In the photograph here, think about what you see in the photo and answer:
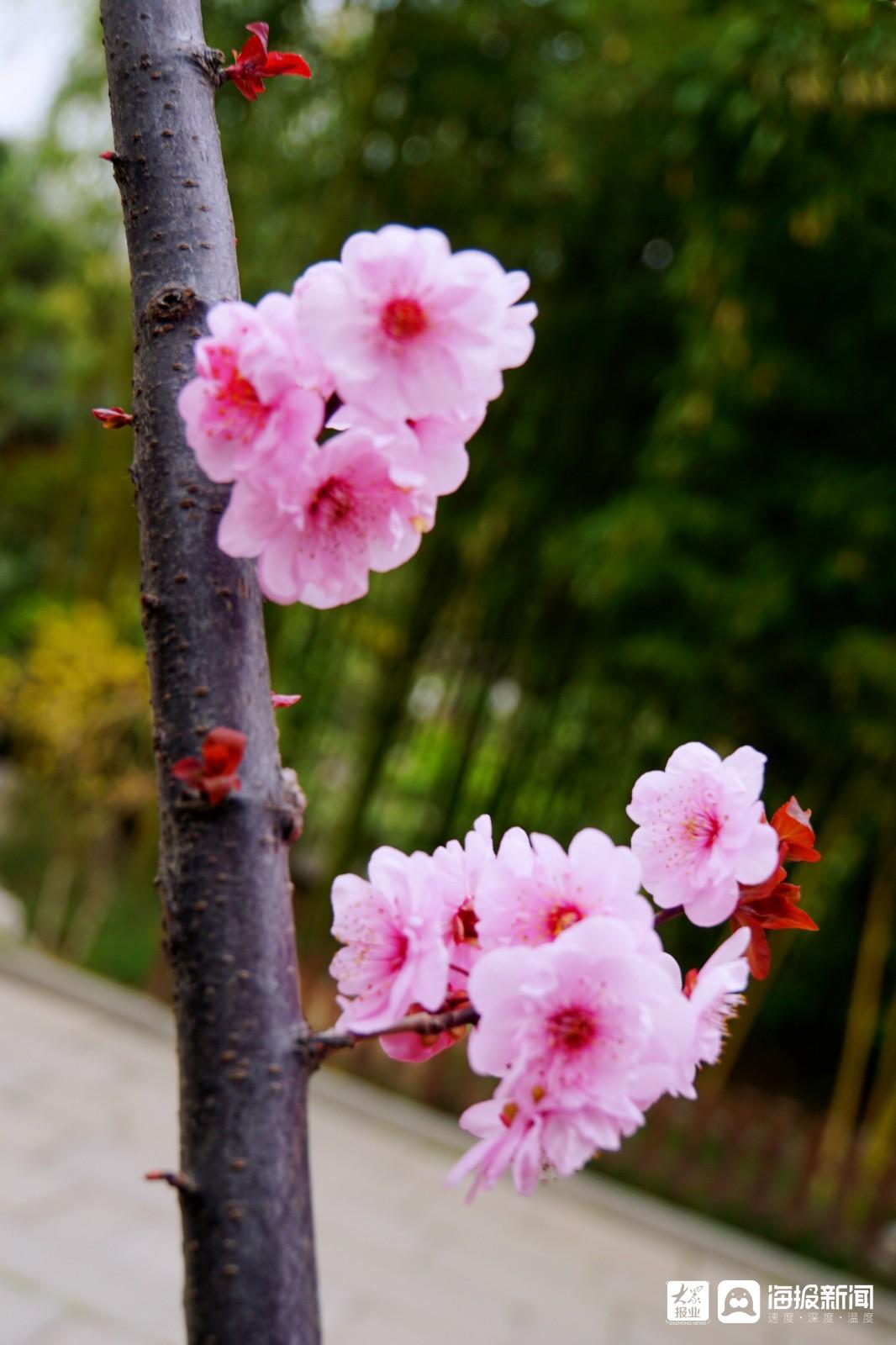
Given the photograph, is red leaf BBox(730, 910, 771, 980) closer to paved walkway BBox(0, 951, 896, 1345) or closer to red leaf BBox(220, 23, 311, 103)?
red leaf BBox(220, 23, 311, 103)

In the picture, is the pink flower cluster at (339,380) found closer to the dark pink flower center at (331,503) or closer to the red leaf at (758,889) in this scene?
the dark pink flower center at (331,503)

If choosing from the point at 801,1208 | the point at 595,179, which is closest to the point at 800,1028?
the point at 801,1208

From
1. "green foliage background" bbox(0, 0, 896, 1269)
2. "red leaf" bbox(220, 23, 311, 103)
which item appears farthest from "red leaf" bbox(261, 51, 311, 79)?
"green foliage background" bbox(0, 0, 896, 1269)

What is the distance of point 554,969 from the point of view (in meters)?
0.37

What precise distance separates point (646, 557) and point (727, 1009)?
2941 millimetres

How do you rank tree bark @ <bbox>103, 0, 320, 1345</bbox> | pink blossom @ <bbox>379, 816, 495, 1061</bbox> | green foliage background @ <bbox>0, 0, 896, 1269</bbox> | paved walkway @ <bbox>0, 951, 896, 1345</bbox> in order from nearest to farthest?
tree bark @ <bbox>103, 0, 320, 1345</bbox> < pink blossom @ <bbox>379, 816, 495, 1061</bbox> < paved walkway @ <bbox>0, 951, 896, 1345</bbox> < green foliage background @ <bbox>0, 0, 896, 1269</bbox>

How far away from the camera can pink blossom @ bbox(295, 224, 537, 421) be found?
0.35m

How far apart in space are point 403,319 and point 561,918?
21 cm

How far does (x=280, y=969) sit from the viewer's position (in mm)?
351

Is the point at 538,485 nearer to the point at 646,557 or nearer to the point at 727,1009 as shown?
the point at 646,557

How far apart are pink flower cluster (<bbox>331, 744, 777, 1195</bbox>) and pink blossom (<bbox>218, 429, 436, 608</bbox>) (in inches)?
4.4

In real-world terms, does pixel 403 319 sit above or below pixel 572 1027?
above

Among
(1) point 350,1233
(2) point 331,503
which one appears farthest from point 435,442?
(1) point 350,1233

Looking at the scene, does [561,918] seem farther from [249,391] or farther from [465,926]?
[249,391]
